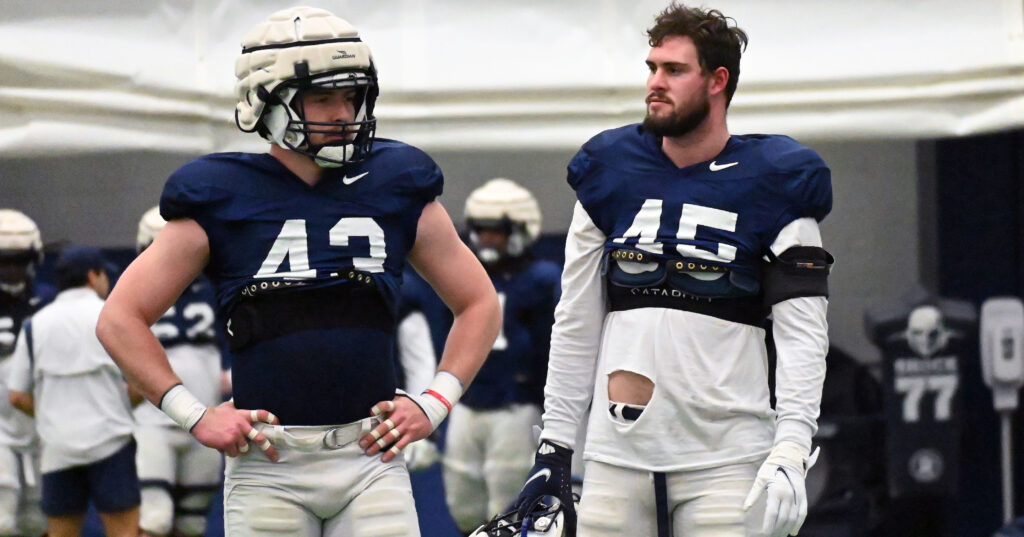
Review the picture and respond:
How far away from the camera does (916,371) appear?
25.6 ft

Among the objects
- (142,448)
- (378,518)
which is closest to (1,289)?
(142,448)

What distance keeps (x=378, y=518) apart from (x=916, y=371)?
5.02 m

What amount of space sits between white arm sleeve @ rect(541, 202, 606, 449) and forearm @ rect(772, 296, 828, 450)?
1.42 ft

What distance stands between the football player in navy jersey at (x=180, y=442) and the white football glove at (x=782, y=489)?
464 cm

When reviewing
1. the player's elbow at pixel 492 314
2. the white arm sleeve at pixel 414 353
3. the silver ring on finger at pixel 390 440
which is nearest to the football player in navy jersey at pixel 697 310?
the player's elbow at pixel 492 314

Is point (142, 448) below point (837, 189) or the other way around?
below

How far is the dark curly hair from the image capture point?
365 centimetres

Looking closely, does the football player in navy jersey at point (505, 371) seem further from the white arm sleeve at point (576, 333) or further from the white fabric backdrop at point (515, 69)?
the white arm sleeve at point (576, 333)

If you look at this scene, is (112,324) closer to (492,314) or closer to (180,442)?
(492,314)

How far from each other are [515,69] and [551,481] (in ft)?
14.7

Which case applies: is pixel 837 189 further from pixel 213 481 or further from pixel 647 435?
pixel 647 435

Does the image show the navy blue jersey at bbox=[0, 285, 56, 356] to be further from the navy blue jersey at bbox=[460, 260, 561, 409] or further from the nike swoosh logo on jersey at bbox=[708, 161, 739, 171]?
the nike swoosh logo on jersey at bbox=[708, 161, 739, 171]

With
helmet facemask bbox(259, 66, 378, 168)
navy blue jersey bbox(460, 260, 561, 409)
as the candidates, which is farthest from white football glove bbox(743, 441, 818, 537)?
navy blue jersey bbox(460, 260, 561, 409)

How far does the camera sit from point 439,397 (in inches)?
141
